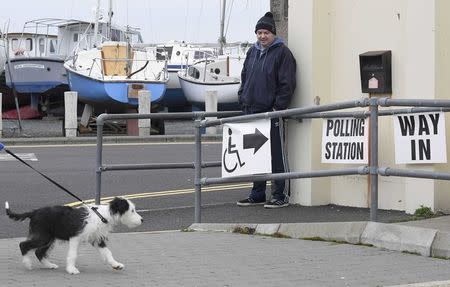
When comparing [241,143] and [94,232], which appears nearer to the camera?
[94,232]

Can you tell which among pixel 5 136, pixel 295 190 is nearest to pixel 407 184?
pixel 295 190

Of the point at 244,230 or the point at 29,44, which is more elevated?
the point at 29,44

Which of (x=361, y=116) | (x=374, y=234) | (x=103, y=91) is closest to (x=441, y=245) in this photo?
(x=374, y=234)

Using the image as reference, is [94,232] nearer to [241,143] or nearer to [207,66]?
[241,143]

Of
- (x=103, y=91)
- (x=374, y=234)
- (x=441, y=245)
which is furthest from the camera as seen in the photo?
(x=103, y=91)

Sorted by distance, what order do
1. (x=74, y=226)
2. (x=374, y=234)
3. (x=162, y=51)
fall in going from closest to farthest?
(x=74, y=226) → (x=374, y=234) → (x=162, y=51)

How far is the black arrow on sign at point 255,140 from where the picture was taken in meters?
10.1

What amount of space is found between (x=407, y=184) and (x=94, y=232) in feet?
12.6

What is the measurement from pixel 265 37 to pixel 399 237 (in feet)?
12.0

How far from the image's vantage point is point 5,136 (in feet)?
82.8

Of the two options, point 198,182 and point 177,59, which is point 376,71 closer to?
point 198,182

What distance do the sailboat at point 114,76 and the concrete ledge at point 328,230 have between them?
2253 cm

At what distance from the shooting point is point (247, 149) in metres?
10.2

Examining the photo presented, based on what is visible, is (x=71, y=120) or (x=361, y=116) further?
(x=71, y=120)
